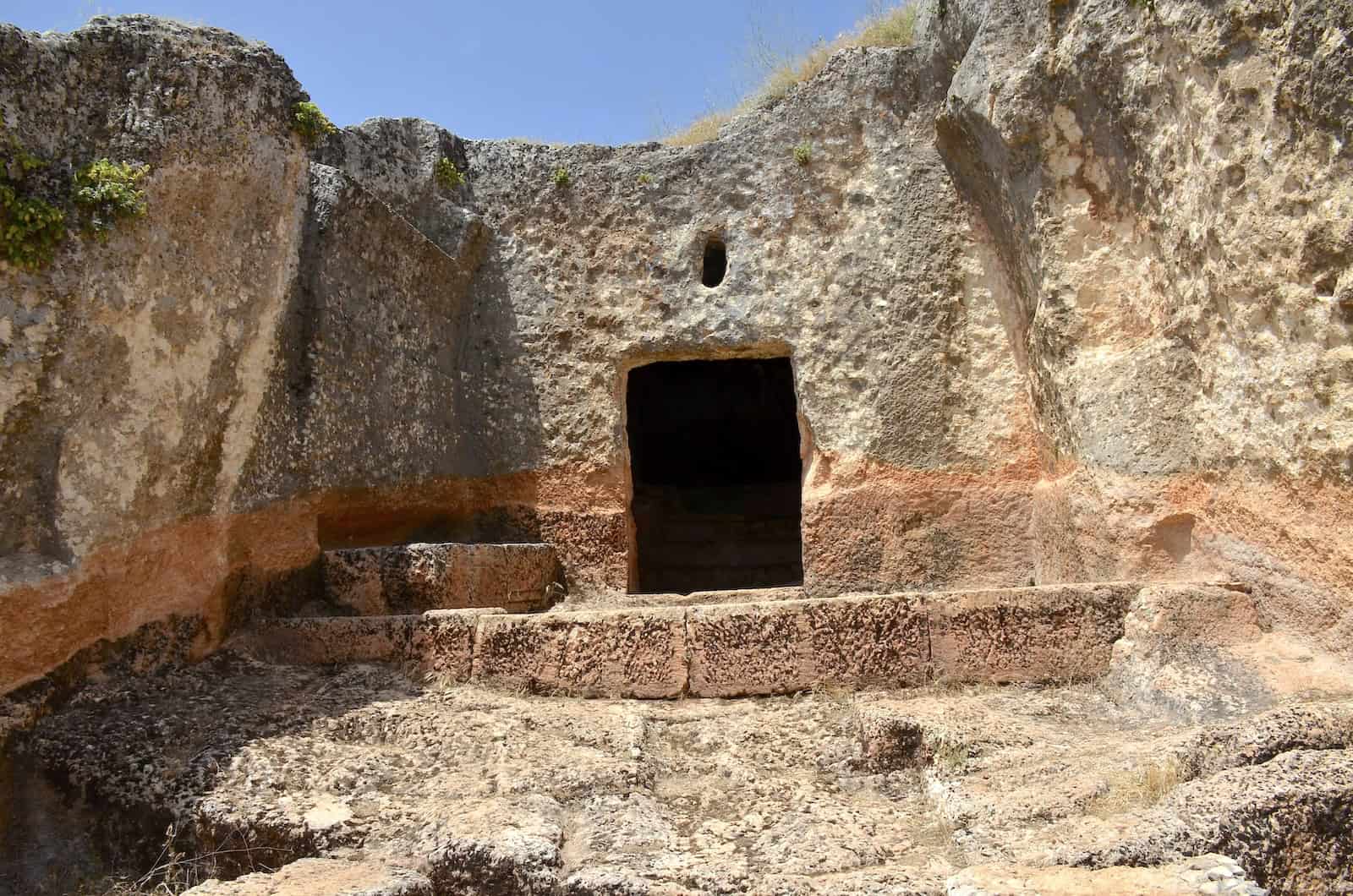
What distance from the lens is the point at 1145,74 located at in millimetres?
4863

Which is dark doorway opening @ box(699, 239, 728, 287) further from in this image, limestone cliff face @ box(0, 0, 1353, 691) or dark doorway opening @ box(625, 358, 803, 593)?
dark doorway opening @ box(625, 358, 803, 593)

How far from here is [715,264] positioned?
7293 mm

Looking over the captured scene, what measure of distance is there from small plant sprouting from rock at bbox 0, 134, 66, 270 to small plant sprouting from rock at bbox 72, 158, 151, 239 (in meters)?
0.12

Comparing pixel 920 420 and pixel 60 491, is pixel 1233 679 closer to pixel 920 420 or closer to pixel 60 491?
pixel 920 420

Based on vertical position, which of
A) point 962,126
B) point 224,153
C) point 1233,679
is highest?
point 962,126

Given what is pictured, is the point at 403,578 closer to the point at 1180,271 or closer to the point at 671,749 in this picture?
the point at 671,749

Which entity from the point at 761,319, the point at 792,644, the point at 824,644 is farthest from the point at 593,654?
the point at 761,319

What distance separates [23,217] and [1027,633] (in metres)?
4.47

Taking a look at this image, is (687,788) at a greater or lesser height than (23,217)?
lesser

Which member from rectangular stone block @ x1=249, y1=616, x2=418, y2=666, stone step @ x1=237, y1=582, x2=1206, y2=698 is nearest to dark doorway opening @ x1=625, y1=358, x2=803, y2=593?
rectangular stone block @ x1=249, y1=616, x2=418, y2=666

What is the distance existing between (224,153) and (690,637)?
10.5 feet

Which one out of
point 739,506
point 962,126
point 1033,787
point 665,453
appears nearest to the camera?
point 1033,787

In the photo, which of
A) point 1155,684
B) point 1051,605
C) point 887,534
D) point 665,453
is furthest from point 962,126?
point 665,453

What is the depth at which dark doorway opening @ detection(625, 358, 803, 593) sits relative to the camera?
10.3 m
